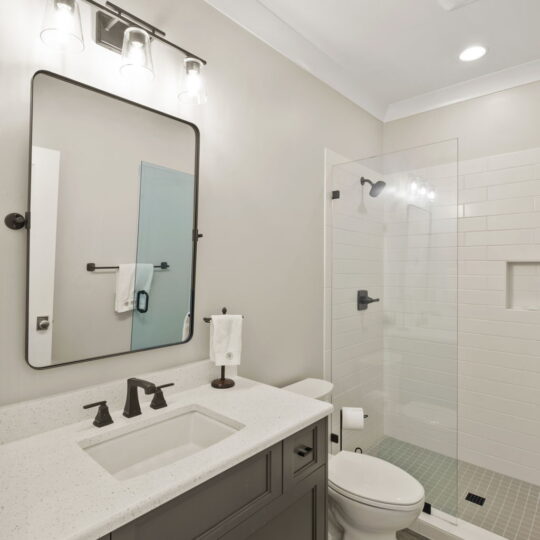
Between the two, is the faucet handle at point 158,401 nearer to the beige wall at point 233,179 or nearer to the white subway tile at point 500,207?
the beige wall at point 233,179

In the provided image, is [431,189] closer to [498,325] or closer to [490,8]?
[490,8]

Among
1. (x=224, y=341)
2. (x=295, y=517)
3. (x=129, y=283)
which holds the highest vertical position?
(x=129, y=283)

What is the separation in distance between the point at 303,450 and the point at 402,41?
2206mm

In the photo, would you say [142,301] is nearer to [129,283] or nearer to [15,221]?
[129,283]

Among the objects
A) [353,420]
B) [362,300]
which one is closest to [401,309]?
[362,300]

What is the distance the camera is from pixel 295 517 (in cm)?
124

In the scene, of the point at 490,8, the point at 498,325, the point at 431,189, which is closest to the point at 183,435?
the point at 431,189

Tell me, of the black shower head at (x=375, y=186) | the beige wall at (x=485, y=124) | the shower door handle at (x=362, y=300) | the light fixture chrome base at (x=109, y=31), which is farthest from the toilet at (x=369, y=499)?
the beige wall at (x=485, y=124)

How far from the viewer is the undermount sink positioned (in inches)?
44.7

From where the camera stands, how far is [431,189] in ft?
7.11

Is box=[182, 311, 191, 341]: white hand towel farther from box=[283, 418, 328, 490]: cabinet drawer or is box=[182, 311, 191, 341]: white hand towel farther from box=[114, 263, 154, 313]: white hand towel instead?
box=[283, 418, 328, 490]: cabinet drawer

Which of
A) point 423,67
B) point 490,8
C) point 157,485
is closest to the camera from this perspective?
point 157,485

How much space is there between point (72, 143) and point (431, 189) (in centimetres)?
187

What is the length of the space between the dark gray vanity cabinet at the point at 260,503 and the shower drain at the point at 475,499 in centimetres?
131
